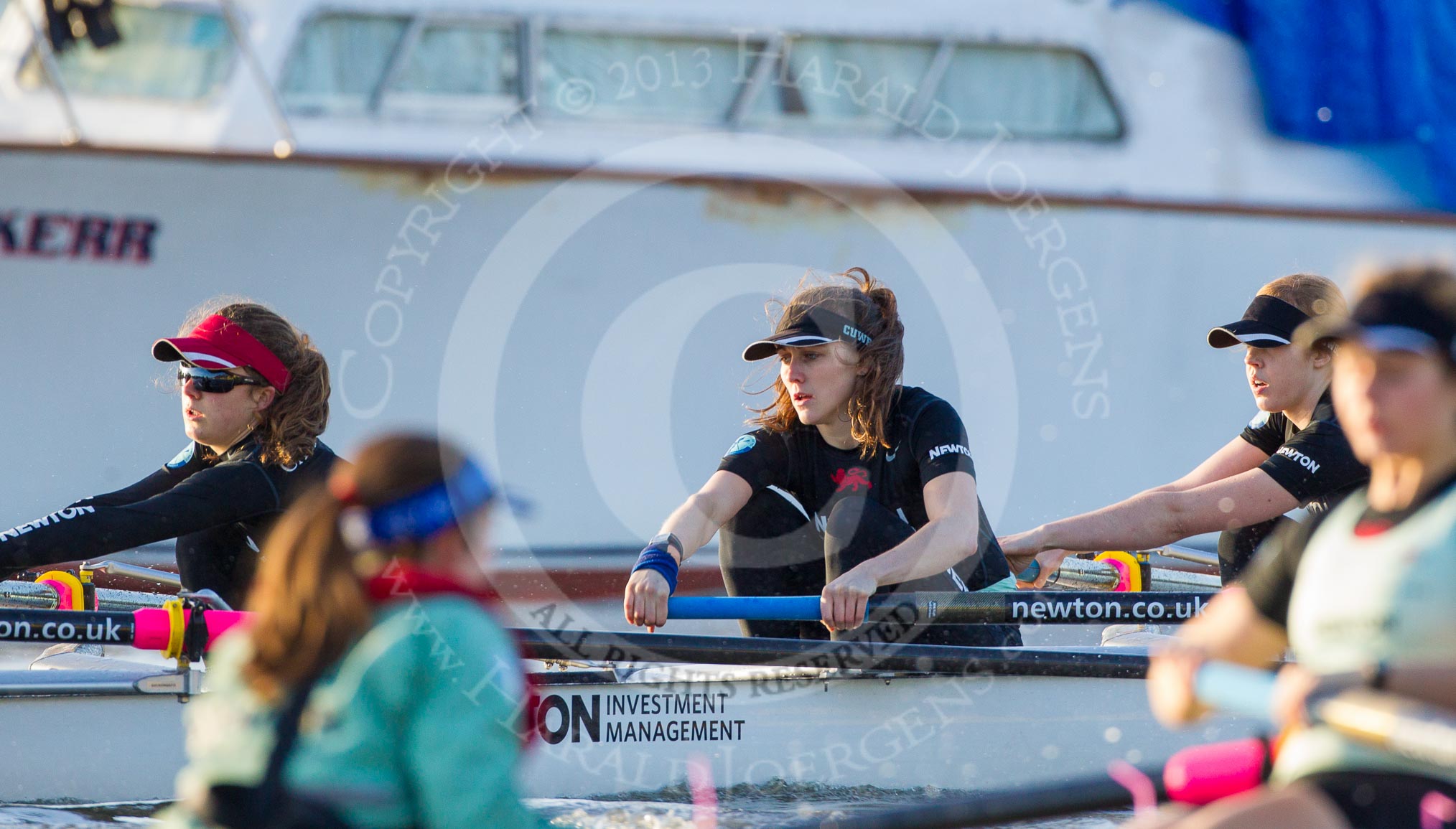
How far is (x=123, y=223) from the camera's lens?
6.94 metres

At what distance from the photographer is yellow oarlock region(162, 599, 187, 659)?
4125 millimetres

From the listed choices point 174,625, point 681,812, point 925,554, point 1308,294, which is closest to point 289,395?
point 174,625

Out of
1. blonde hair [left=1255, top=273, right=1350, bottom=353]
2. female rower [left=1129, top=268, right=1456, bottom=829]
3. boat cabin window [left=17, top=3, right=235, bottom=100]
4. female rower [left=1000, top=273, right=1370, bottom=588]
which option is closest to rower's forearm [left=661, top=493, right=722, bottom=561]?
female rower [left=1000, top=273, right=1370, bottom=588]

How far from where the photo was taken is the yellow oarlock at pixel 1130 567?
5.77 meters

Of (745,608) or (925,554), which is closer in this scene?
(925,554)

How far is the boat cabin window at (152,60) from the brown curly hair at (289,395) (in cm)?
329

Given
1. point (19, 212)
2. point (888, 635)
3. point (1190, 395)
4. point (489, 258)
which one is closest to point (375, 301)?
point (489, 258)

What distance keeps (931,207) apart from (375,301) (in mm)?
3040

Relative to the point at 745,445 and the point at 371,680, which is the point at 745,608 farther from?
the point at 371,680

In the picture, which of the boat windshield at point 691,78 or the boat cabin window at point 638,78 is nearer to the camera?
the boat windshield at point 691,78

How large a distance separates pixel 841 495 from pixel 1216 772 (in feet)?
7.44

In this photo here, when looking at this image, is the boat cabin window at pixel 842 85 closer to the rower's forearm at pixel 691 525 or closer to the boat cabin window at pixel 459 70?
the boat cabin window at pixel 459 70

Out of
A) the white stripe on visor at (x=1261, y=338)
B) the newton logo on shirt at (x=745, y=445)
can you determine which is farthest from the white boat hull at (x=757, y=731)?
the white stripe on visor at (x=1261, y=338)

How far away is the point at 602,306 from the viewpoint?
7641 mm
